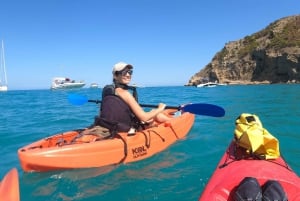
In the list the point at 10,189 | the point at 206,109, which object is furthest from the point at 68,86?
the point at 10,189

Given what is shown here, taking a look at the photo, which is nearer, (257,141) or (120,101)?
(257,141)

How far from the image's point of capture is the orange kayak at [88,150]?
17.0ft

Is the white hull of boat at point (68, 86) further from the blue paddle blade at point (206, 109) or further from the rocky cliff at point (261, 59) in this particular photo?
the blue paddle blade at point (206, 109)

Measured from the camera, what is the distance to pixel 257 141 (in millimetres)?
4031

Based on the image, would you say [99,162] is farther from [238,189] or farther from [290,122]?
[290,122]

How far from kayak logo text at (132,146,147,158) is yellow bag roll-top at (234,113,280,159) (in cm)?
217

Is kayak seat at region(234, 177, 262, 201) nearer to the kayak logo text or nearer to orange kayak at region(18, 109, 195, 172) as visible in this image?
orange kayak at region(18, 109, 195, 172)

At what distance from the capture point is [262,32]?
92.2m

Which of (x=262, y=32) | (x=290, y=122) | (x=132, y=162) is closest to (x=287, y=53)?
(x=262, y=32)

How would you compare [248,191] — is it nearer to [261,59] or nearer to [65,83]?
[261,59]

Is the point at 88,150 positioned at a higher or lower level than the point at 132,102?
lower

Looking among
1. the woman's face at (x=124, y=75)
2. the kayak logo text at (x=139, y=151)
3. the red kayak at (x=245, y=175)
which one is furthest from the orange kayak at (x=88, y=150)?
the red kayak at (x=245, y=175)

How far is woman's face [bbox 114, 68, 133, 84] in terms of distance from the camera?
19.6 feet

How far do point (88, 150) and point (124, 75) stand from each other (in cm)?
151
